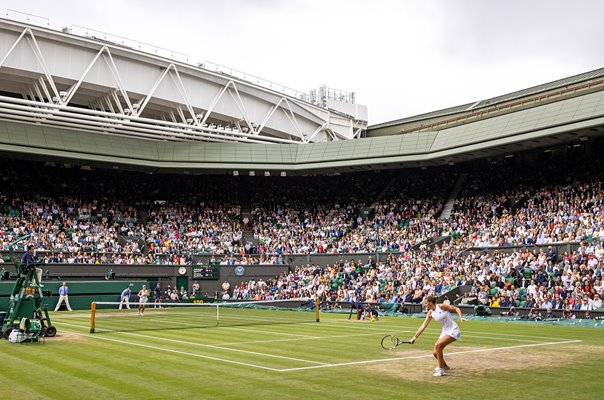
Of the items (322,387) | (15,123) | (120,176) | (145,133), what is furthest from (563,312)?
(120,176)

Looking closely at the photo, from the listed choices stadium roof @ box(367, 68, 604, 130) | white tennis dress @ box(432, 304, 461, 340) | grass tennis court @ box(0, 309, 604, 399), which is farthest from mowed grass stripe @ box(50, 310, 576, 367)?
stadium roof @ box(367, 68, 604, 130)

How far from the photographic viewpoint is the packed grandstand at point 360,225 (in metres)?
36.5

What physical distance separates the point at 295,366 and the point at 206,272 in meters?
36.8

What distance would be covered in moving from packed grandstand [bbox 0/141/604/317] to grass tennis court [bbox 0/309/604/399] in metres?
12.9

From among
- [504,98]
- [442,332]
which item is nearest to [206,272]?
[504,98]

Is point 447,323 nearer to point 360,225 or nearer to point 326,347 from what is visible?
point 326,347

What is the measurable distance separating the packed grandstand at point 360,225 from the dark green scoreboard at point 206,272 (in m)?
1.02

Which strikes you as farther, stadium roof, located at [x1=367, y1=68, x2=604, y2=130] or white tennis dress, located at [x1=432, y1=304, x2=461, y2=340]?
stadium roof, located at [x1=367, y1=68, x2=604, y2=130]

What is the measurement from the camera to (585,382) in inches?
493

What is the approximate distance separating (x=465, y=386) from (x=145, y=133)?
4413 cm

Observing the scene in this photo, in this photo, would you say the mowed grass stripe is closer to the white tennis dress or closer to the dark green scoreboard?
the white tennis dress

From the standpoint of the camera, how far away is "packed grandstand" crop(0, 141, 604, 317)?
1437 inches

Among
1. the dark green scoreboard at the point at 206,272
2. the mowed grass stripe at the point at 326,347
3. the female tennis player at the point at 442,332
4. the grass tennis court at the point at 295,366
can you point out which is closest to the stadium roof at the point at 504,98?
the dark green scoreboard at the point at 206,272

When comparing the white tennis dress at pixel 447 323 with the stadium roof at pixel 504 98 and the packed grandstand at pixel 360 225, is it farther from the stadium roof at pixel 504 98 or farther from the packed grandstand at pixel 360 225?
the stadium roof at pixel 504 98
